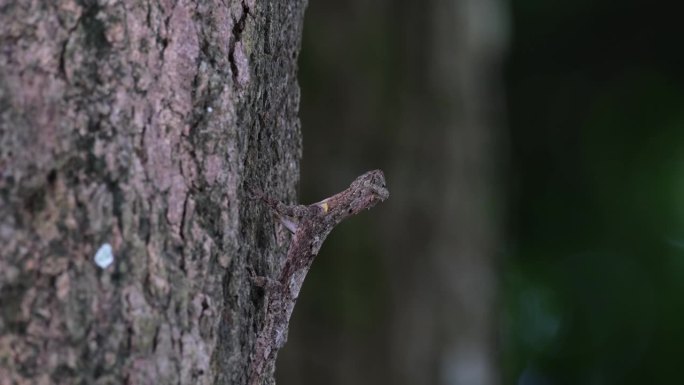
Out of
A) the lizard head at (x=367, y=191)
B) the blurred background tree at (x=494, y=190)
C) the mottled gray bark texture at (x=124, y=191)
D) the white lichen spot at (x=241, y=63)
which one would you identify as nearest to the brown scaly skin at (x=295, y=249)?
the lizard head at (x=367, y=191)

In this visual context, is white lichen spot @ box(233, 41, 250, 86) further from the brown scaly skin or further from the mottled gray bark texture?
the brown scaly skin

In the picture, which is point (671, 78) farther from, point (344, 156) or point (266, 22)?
point (266, 22)

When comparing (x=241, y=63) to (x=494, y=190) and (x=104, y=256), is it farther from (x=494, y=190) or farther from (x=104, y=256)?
(x=494, y=190)

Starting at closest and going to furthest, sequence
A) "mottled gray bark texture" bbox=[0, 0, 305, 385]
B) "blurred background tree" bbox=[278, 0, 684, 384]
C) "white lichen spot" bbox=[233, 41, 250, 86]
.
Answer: "mottled gray bark texture" bbox=[0, 0, 305, 385], "white lichen spot" bbox=[233, 41, 250, 86], "blurred background tree" bbox=[278, 0, 684, 384]

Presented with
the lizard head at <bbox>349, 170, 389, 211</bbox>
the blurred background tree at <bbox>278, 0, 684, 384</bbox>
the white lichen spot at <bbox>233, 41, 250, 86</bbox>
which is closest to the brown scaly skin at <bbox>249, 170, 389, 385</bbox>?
the lizard head at <bbox>349, 170, 389, 211</bbox>

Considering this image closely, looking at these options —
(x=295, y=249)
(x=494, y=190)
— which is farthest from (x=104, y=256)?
(x=494, y=190)

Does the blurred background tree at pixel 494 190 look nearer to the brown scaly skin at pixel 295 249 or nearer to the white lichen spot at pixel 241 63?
the brown scaly skin at pixel 295 249
